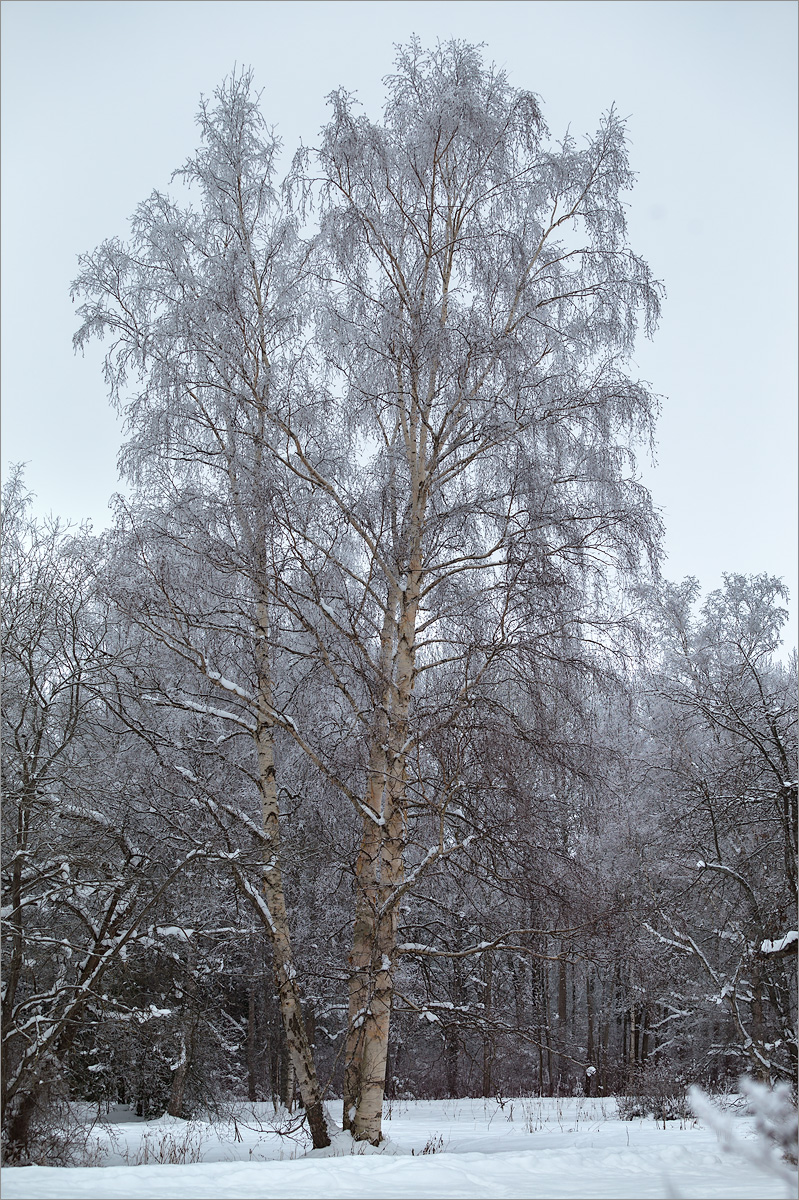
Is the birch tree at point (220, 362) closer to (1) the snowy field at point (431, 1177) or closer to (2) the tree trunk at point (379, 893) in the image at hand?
(2) the tree trunk at point (379, 893)

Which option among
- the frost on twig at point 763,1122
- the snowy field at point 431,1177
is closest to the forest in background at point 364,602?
the snowy field at point 431,1177

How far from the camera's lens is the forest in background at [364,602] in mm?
6805

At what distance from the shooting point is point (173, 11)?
6473mm

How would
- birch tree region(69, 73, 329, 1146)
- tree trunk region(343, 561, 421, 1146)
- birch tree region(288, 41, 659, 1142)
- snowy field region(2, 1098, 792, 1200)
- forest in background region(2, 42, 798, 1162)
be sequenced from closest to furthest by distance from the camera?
1. snowy field region(2, 1098, 792, 1200)
2. tree trunk region(343, 561, 421, 1146)
3. forest in background region(2, 42, 798, 1162)
4. birch tree region(288, 41, 659, 1142)
5. birch tree region(69, 73, 329, 1146)

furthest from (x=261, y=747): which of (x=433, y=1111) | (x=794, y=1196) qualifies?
(x=433, y=1111)

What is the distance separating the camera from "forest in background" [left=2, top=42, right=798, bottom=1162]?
680cm

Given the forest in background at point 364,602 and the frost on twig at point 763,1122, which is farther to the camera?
the forest in background at point 364,602

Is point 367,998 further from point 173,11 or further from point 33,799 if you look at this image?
point 173,11

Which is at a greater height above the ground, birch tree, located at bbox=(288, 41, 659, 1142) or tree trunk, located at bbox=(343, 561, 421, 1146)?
birch tree, located at bbox=(288, 41, 659, 1142)

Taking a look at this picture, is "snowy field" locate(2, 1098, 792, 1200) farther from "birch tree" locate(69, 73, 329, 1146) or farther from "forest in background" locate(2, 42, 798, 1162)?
"birch tree" locate(69, 73, 329, 1146)

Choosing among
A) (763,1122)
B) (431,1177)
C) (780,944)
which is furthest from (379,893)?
(763,1122)

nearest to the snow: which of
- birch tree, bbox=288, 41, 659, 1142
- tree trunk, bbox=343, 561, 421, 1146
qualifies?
birch tree, bbox=288, 41, 659, 1142

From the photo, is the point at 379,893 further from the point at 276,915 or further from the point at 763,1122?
the point at 763,1122

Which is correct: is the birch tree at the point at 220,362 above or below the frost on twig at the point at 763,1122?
above
